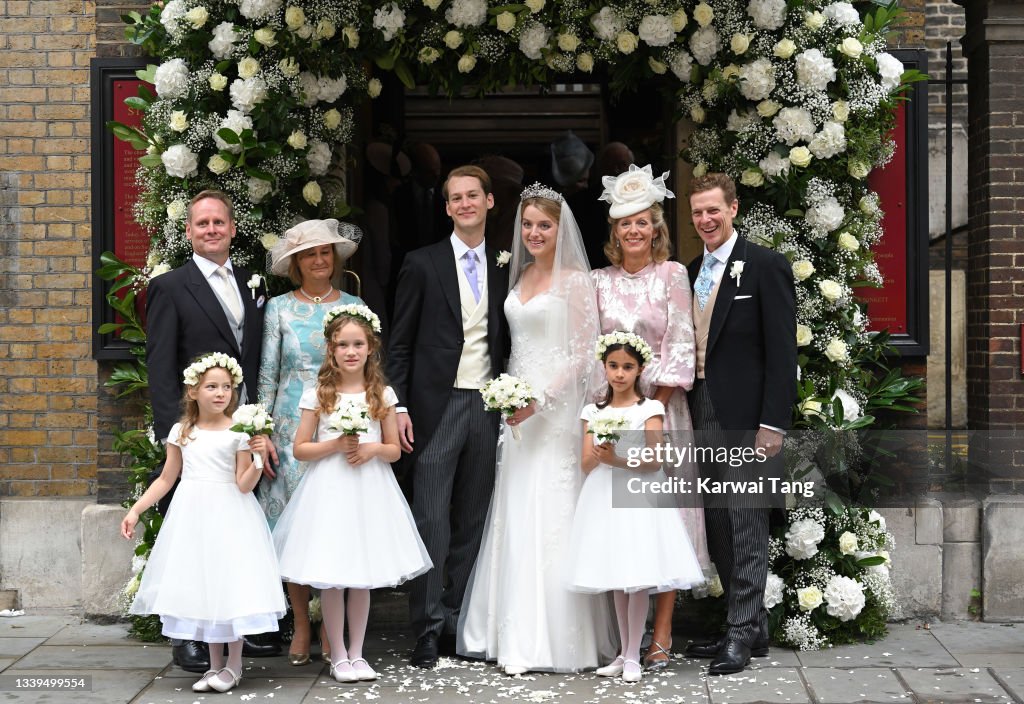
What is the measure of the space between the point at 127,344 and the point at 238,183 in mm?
1162

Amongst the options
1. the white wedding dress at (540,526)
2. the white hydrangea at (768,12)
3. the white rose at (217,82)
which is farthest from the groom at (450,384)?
the white hydrangea at (768,12)

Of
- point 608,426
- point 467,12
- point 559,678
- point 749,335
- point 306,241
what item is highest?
point 467,12

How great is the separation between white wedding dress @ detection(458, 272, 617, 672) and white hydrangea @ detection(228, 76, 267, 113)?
168 cm

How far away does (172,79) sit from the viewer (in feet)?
21.3

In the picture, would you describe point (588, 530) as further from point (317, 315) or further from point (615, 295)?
point (317, 315)

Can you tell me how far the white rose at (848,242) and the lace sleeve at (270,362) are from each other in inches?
113

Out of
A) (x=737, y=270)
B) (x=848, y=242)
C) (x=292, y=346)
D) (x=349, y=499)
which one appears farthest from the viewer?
(x=848, y=242)

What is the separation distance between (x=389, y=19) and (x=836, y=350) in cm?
285

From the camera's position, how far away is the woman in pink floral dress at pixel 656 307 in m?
5.92

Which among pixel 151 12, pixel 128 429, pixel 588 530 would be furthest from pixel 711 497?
pixel 151 12

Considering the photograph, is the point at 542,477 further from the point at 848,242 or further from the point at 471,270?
the point at 848,242

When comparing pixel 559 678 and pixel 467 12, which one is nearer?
pixel 559 678

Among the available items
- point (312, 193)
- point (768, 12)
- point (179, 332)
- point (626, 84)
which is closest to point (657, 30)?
point (626, 84)

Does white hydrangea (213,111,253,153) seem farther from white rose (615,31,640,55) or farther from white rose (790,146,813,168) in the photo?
white rose (790,146,813,168)
